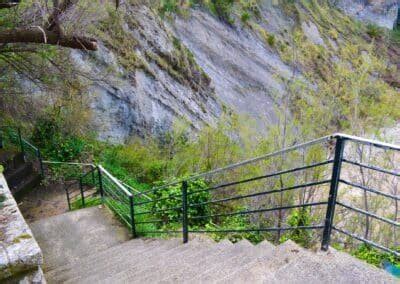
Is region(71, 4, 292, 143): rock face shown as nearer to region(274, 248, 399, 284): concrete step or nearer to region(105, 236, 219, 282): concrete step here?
region(105, 236, 219, 282): concrete step

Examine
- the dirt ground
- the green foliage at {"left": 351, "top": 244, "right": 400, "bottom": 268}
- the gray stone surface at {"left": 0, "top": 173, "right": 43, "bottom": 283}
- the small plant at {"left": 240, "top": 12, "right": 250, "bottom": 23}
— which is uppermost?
the small plant at {"left": 240, "top": 12, "right": 250, "bottom": 23}

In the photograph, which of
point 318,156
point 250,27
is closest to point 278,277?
point 318,156

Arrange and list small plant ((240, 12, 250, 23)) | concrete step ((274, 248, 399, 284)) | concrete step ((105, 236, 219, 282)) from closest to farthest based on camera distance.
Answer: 1. concrete step ((274, 248, 399, 284))
2. concrete step ((105, 236, 219, 282))
3. small plant ((240, 12, 250, 23))

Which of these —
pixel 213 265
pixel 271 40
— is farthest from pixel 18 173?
pixel 271 40

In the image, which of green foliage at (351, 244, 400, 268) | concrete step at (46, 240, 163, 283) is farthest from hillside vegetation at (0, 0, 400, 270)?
concrete step at (46, 240, 163, 283)

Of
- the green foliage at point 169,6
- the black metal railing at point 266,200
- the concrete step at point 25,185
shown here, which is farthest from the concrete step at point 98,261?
the green foliage at point 169,6

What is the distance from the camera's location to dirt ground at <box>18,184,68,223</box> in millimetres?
8508

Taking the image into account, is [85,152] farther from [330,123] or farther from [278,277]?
[278,277]

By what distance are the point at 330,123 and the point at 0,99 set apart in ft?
31.2

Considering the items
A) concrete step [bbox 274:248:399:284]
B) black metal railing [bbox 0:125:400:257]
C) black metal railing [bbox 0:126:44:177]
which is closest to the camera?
concrete step [bbox 274:248:399:284]

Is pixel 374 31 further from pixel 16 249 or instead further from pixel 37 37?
pixel 16 249

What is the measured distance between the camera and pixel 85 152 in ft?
37.4

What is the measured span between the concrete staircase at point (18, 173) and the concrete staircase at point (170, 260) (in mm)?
2898

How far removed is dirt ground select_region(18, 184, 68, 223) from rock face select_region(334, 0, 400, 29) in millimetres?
41665
